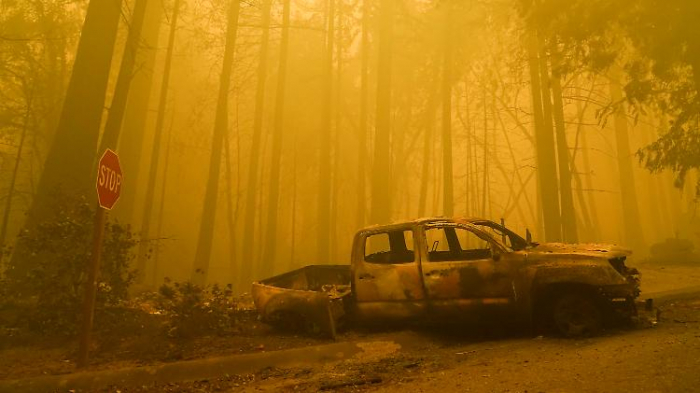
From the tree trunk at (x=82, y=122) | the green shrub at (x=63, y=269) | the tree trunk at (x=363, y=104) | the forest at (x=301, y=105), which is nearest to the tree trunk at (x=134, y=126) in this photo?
→ the forest at (x=301, y=105)

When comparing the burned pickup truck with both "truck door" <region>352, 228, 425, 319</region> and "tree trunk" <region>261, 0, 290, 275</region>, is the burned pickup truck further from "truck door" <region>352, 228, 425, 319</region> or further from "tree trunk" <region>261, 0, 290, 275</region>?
"tree trunk" <region>261, 0, 290, 275</region>

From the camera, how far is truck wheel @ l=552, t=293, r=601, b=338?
6.21 metres

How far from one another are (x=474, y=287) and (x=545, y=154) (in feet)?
34.6

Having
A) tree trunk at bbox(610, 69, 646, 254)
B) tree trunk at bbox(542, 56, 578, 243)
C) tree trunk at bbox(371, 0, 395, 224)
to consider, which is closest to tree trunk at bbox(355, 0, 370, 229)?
tree trunk at bbox(371, 0, 395, 224)

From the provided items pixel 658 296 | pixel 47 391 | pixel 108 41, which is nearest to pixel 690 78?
pixel 658 296

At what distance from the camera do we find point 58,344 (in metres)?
6.46

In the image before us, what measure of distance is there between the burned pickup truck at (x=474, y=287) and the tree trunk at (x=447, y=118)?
562 inches

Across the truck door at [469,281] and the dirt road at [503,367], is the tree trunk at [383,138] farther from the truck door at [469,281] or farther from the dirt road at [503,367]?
the dirt road at [503,367]

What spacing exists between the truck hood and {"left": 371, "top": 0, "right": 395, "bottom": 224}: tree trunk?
10418 mm

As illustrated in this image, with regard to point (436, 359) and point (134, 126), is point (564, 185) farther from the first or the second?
point (134, 126)

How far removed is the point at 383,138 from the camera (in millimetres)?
18016

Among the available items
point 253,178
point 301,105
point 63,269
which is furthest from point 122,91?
point 301,105

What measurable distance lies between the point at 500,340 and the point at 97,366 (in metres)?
5.21

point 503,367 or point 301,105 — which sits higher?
point 301,105
